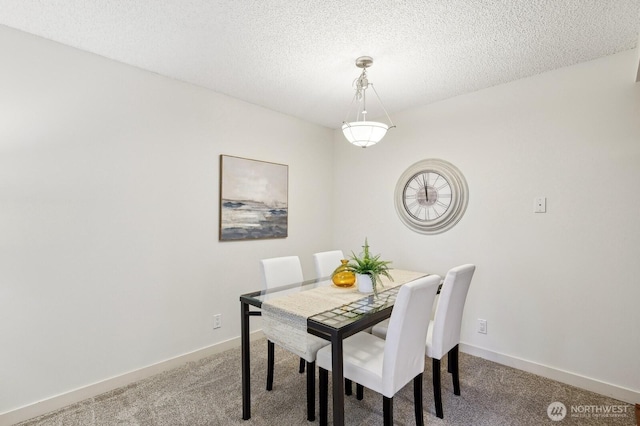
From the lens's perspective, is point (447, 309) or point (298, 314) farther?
point (447, 309)

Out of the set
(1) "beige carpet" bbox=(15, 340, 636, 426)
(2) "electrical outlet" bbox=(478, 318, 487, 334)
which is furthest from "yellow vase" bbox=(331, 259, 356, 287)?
(2) "electrical outlet" bbox=(478, 318, 487, 334)

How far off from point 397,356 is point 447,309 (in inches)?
23.2

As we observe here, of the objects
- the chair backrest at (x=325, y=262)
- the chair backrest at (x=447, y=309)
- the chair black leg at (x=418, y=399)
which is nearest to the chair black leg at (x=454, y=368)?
the chair backrest at (x=447, y=309)

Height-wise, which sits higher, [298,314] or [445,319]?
[298,314]

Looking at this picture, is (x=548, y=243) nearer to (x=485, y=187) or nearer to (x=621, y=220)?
(x=621, y=220)

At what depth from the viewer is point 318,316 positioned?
1663 millimetres

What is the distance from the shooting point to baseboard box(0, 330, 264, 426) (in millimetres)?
1921

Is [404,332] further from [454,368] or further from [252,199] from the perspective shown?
[252,199]

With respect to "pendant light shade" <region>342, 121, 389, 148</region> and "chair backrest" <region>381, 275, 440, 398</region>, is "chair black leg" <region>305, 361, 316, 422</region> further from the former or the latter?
"pendant light shade" <region>342, 121, 389, 148</region>

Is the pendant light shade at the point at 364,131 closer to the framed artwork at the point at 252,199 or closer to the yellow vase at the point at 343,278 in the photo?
the yellow vase at the point at 343,278

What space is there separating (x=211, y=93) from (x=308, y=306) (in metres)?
2.12

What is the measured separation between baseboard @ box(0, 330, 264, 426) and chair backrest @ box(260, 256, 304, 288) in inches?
38.0

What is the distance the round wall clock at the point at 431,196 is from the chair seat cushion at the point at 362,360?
1509 millimetres

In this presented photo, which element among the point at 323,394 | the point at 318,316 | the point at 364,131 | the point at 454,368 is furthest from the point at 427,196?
the point at 323,394
